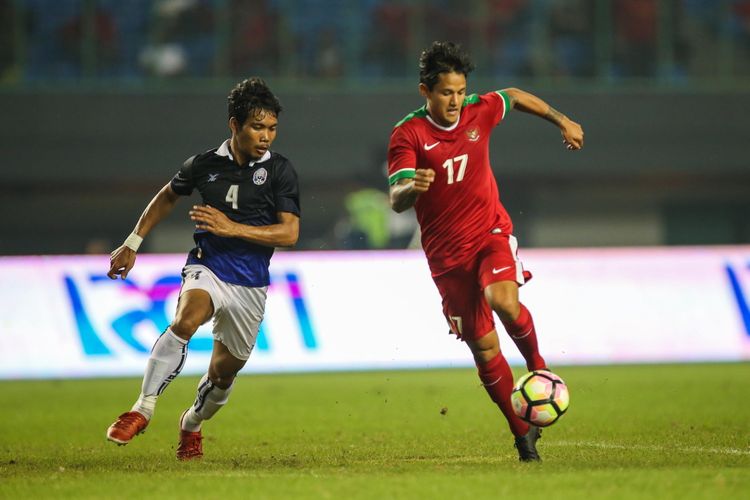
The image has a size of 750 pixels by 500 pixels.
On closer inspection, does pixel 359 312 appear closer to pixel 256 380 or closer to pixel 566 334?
pixel 256 380

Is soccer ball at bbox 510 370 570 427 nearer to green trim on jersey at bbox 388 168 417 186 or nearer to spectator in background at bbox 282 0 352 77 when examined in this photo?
green trim on jersey at bbox 388 168 417 186

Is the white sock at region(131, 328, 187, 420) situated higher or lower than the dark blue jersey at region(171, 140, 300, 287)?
lower

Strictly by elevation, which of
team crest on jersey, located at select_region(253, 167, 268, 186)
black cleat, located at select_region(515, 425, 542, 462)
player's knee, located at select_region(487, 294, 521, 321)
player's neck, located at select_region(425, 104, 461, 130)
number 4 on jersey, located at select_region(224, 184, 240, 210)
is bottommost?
black cleat, located at select_region(515, 425, 542, 462)

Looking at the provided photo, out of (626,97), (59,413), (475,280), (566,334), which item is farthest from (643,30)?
(475,280)

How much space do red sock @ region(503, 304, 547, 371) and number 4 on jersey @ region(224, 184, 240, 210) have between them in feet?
5.55

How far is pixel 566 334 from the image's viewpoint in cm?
1470

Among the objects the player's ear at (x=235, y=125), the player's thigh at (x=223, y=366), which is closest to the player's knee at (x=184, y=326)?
the player's thigh at (x=223, y=366)

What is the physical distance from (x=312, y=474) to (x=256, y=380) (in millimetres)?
7591

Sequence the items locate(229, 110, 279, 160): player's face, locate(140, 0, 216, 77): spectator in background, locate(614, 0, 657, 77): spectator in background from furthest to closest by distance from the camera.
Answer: locate(614, 0, 657, 77): spectator in background, locate(140, 0, 216, 77): spectator in background, locate(229, 110, 279, 160): player's face

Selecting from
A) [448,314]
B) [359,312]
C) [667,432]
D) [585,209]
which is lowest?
[585,209]

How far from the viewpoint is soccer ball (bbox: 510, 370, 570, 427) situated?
6.64 meters

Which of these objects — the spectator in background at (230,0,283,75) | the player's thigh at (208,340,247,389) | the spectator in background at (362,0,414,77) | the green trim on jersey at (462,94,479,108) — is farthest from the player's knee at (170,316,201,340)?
the spectator in background at (362,0,414,77)

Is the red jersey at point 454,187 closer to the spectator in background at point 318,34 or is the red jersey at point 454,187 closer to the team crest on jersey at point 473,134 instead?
the team crest on jersey at point 473,134

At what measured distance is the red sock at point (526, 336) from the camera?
706cm
